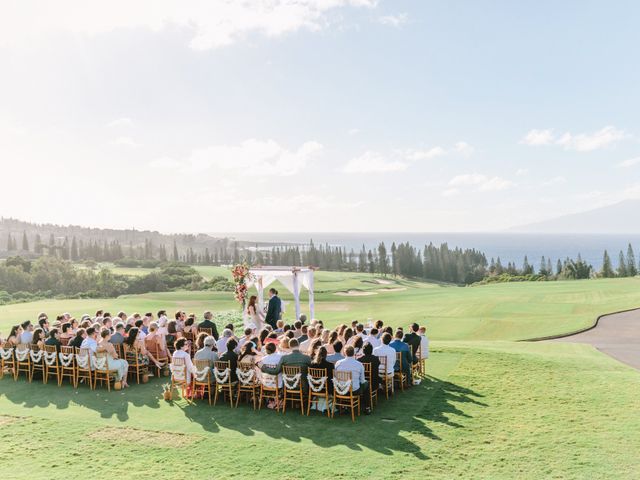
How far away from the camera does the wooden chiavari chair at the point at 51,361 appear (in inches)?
501

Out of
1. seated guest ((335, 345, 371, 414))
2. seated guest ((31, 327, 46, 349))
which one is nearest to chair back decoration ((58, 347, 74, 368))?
seated guest ((31, 327, 46, 349))

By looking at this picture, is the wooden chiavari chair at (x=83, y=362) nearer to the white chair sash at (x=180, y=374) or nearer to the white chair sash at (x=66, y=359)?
the white chair sash at (x=66, y=359)

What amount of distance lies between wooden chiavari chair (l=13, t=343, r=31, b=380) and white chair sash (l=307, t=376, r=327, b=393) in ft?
26.5

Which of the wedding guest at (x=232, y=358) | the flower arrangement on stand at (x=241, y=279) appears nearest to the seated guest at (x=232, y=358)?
the wedding guest at (x=232, y=358)

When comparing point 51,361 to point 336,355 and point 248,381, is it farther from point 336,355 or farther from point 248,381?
point 336,355

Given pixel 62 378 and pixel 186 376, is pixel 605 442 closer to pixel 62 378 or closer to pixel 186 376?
pixel 186 376

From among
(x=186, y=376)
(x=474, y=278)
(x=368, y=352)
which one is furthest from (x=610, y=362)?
(x=474, y=278)

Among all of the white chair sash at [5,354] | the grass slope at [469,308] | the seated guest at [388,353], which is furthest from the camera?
the grass slope at [469,308]

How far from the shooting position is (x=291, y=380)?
33.2 ft

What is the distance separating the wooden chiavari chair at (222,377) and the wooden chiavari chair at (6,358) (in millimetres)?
6497

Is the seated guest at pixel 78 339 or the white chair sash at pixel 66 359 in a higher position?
the seated guest at pixel 78 339

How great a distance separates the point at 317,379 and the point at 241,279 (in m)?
9.97

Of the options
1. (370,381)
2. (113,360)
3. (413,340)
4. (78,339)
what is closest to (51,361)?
(78,339)

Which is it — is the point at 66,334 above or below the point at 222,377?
above
